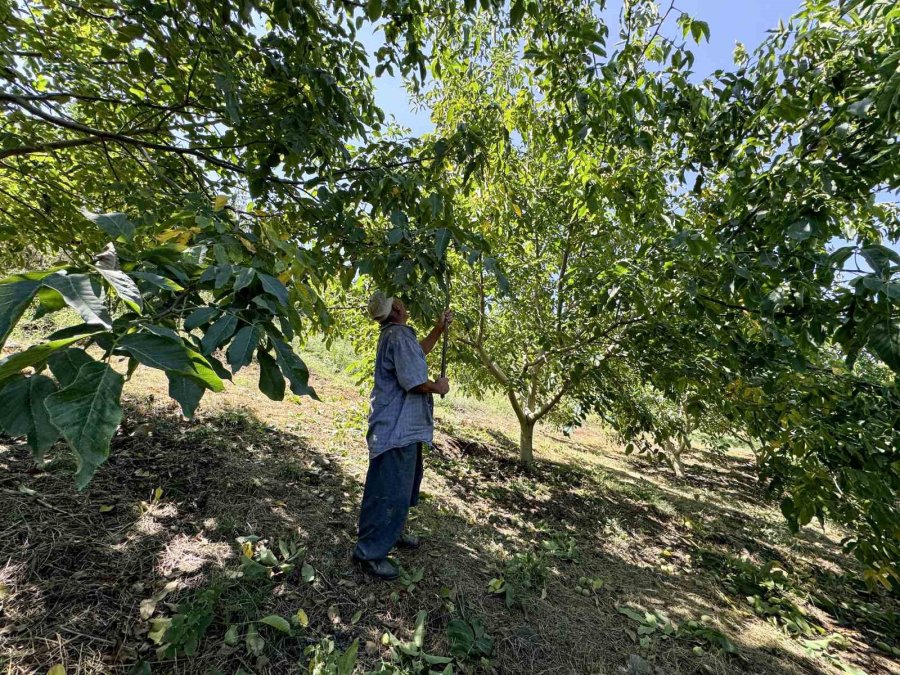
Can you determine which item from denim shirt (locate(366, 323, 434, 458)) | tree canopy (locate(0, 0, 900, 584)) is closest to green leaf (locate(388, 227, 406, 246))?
tree canopy (locate(0, 0, 900, 584))

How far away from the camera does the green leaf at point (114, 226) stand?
100cm

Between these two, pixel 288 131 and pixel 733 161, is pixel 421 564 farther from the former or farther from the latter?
pixel 733 161

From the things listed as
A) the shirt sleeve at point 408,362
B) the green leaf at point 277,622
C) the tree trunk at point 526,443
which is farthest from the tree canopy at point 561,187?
the tree trunk at point 526,443

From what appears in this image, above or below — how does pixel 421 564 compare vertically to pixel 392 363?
below

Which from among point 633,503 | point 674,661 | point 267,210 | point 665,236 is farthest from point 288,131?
point 633,503

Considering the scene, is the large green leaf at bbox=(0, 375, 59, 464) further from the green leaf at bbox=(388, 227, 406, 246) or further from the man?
the man

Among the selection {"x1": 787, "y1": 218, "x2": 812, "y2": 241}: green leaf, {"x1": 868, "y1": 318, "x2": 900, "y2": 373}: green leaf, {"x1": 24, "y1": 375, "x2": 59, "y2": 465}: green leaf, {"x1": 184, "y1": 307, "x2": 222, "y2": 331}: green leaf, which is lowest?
{"x1": 24, "y1": 375, "x2": 59, "y2": 465}: green leaf

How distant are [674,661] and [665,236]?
3034mm

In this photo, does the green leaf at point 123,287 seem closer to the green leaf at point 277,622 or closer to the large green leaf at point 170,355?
the large green leaf at point 170,355

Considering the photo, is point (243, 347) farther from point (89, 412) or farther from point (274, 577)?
point (274, 577)

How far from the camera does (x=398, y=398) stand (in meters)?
2.57

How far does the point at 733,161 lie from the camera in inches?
104

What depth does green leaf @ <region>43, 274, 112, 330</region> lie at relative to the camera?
26.8 inches

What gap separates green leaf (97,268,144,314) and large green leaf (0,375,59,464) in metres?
0.20
